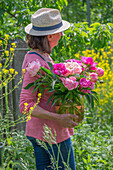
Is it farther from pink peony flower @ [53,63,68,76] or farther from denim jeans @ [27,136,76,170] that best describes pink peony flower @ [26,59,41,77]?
denim jeans @ [27,136,76,170]

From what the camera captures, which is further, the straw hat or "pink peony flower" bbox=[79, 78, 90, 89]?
the straw hat

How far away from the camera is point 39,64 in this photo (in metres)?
1.74

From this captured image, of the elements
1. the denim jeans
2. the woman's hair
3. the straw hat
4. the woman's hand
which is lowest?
the denim jeans

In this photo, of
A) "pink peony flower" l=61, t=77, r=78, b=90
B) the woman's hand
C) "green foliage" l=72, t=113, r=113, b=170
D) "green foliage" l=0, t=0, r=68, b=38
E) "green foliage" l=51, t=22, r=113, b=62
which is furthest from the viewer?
"green foliage" l=51, t=22, r=113, b=62

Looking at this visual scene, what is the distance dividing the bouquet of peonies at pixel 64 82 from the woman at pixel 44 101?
0.19 feet

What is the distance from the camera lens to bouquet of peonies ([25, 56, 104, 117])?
174 cm

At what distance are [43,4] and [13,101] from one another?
1.32 m

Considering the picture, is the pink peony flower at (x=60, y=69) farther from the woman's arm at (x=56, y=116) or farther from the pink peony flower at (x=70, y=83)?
the woman's arm at (x=56, y=116)

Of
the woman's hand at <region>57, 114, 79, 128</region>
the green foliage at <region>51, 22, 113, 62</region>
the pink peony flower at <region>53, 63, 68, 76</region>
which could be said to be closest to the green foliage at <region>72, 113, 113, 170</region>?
the green foliage at <region>51, 22, 113, 62</region>

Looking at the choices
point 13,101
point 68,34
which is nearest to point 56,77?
point 13,101

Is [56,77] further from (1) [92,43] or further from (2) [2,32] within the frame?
(2) [2,32]

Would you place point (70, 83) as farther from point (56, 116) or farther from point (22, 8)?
point (22, 8)

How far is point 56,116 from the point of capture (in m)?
1.80

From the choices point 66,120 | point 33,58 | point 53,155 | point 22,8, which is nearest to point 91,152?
point 53,155
